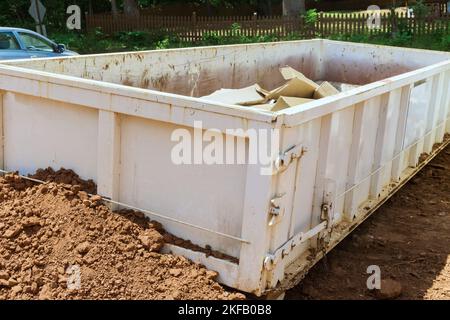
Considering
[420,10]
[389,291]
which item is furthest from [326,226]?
[420,10]

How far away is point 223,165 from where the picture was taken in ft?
11.1

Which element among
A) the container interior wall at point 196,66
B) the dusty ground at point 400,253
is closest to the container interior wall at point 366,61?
the container interior wall at point 196,66

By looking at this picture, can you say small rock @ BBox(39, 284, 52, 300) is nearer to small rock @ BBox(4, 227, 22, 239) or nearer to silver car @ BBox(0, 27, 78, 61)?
small rock @ BBox(4, 227, 22, 239)

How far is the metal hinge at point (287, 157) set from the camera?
10.4ft

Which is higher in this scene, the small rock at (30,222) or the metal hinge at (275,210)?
the metal hinge at (275,210)

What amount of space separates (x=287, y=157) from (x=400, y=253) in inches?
76.6

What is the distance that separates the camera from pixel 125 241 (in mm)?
3449

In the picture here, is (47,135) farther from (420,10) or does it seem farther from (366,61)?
(420,10)

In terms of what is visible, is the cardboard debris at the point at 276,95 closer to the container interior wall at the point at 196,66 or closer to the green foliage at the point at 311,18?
the container interior wall at the point at 196,66

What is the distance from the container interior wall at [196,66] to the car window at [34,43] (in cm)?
741

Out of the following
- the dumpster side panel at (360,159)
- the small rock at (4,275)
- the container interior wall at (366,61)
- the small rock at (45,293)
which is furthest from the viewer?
the container interior wall at (366,61)

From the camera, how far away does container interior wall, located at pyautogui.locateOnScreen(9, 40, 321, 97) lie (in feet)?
17.4
